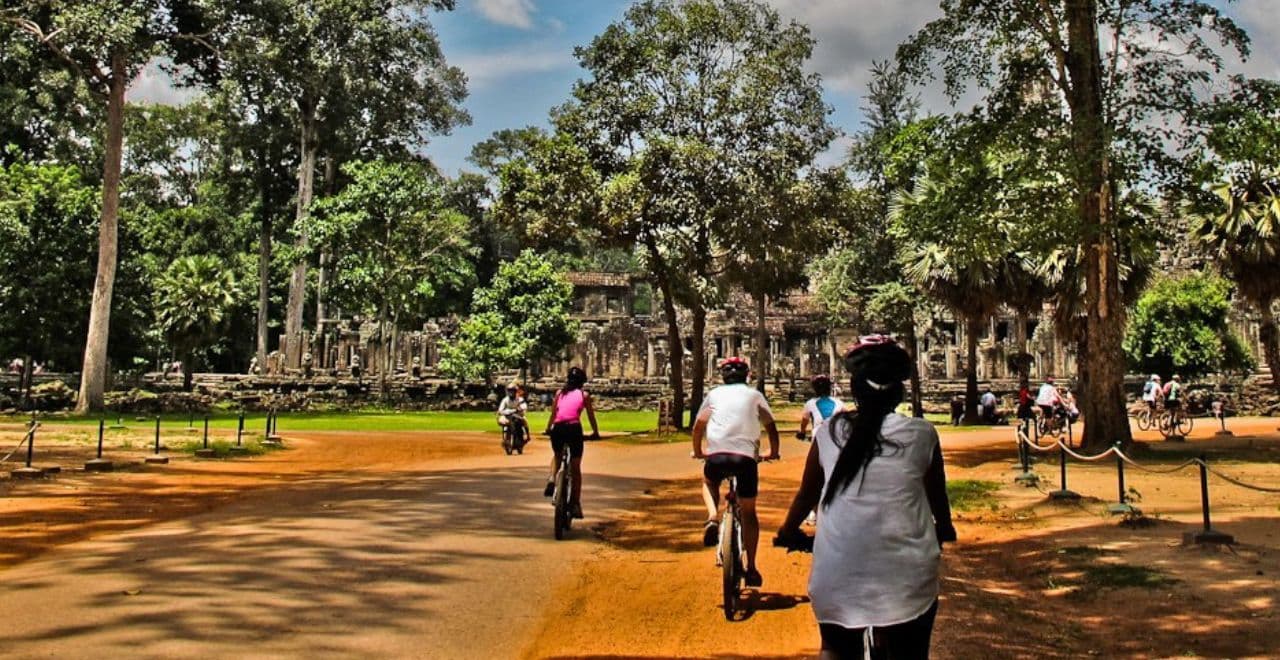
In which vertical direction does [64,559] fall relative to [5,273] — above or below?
below

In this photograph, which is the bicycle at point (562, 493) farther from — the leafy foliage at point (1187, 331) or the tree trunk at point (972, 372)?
the leafy foliage at point (1187, 331)

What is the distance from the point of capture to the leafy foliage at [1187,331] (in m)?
40.2

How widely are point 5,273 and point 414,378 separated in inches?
639

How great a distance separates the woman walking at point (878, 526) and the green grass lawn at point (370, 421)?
83.1ft

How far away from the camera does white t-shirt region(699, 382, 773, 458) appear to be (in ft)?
24.2

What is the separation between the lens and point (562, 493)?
9.75m

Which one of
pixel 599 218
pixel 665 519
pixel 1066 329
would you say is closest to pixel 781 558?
pixel 665 519

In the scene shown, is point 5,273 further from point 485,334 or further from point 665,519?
point 665,519

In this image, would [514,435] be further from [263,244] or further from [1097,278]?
[263,244]

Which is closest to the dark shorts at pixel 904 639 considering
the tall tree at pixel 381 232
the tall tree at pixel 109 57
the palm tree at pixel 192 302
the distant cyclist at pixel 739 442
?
the distant cyclist at pixel 739 442

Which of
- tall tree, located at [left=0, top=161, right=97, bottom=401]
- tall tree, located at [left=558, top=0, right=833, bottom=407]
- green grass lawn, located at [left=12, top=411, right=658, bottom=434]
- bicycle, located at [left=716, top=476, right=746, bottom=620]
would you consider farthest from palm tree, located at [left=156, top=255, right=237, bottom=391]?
bicycle, located at [left=716, top=476, right=746, bottom=620]

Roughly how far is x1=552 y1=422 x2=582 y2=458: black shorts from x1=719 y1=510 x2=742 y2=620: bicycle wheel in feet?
10.7

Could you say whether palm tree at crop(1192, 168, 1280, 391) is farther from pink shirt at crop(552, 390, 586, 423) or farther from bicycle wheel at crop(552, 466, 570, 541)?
bicycle wheel at crop(552, 466, 570, 541)

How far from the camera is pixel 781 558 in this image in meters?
9.18
